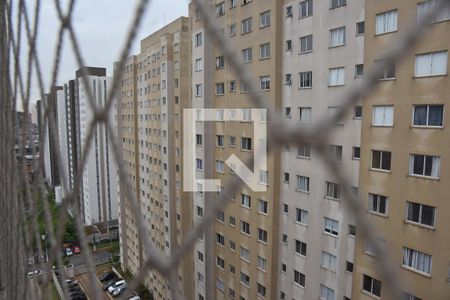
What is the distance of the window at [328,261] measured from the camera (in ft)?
10.7

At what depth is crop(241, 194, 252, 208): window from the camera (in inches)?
164

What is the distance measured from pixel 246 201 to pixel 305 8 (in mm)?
2221

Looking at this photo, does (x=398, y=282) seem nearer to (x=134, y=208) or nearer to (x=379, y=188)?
(x=134, y=208)

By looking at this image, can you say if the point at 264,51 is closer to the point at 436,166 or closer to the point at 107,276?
the point at 436,166

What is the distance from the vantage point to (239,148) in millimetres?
4090

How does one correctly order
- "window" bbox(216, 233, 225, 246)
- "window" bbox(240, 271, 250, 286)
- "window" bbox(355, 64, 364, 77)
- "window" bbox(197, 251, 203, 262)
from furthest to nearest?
1. "window" bbox(197, 251, 203, 262)
2. "window" bbox(216, 233, 225, 246)
3. "window" bbox(240, 271, 250, 286)
4. "window" bbox(355, 64, 364, 77)

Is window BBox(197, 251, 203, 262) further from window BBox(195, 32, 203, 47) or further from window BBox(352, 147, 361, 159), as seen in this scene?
window BBox(352, 147, 361, 159)

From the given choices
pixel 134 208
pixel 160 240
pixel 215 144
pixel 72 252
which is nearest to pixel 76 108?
pixel 72 252

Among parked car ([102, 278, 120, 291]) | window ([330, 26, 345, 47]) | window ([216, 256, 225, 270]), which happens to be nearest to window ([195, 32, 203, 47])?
window ([330, 26, 345, 47])

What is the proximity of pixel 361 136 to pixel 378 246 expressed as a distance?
2.73m

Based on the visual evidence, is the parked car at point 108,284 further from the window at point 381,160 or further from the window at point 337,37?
the window at point 337,37

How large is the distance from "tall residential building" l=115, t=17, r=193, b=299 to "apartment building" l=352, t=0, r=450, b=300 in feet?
9.55

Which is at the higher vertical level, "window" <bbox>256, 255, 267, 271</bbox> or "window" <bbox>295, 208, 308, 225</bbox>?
"window" <bbox>295, 208, 308, 225</bbox>

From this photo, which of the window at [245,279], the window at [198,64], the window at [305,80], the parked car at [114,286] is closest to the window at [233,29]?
the window at [198,64]
